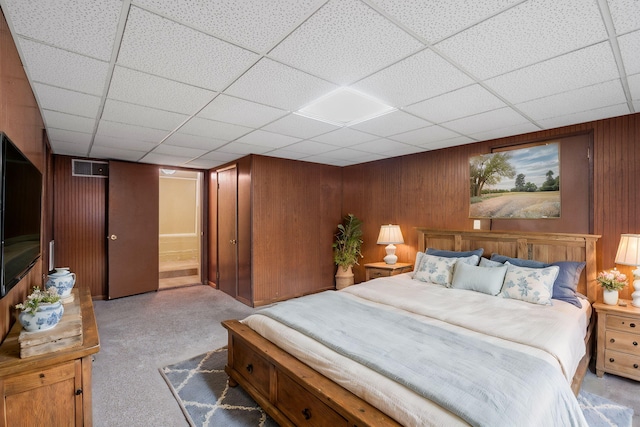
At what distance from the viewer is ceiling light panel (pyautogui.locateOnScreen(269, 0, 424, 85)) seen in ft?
4.86

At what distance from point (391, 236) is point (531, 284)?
6.73ft

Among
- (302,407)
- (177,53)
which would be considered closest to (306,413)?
(302,407)

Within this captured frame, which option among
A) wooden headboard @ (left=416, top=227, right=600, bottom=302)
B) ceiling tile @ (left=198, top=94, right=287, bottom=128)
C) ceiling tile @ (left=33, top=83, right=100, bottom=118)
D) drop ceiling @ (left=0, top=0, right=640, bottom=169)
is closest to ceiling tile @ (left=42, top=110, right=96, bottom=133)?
drop ceiling @ (left=0, top=0, right=640, bottom=169)

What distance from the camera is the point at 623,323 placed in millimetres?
2680

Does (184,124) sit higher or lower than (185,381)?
higher

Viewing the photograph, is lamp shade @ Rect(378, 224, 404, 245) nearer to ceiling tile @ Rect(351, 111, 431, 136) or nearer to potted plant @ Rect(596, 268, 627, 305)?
ceiling tile @ Rect(351, 111, 431, 136)

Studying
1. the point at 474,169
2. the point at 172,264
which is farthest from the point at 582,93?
the point at 172,264

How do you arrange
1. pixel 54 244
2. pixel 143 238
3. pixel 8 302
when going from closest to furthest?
1. pixel 8 302
2. pixel 54 244
3. pixel 143 238

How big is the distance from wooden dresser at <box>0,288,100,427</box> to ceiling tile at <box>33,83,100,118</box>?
1689 millimetres

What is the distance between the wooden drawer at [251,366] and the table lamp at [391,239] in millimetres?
2831

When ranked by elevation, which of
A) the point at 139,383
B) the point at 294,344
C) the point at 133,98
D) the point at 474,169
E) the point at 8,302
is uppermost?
the point at 133,98

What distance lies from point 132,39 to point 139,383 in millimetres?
2661

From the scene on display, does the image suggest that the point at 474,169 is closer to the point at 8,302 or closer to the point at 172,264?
the point at 8,302

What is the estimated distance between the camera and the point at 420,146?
424cm
